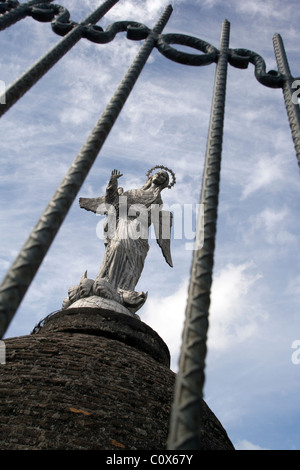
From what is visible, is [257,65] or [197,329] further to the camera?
[257,65]

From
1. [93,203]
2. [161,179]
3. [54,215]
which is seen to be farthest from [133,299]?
[54,215]

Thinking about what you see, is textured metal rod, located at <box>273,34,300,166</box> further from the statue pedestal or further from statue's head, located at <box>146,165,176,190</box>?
statue's head, located at <box>146,165,176,190</box>

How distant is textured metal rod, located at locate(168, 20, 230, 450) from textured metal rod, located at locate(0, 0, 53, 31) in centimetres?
187

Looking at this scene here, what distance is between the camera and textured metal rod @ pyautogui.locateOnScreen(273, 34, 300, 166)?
2.91m

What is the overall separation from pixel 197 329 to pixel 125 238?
5.46m

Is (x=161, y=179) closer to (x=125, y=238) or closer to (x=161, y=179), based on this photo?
(x=161, y=179)

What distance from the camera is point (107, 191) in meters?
7.64

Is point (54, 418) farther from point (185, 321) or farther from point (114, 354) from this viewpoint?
point (185, 321)

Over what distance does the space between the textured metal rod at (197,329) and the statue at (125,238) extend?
128 inches

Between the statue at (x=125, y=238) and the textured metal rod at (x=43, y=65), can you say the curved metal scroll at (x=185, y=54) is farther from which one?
the statue at (x=125, y=238)

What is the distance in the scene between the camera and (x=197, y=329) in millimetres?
1807

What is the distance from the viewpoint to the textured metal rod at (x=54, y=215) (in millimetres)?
1816

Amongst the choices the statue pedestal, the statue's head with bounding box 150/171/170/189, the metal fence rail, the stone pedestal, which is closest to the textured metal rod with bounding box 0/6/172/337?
the metal fence rail

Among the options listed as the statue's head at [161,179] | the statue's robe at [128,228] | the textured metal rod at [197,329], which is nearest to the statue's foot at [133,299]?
the statue's robe at [128,228]
